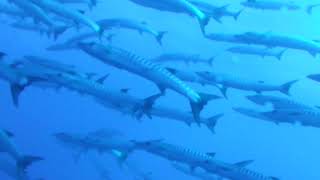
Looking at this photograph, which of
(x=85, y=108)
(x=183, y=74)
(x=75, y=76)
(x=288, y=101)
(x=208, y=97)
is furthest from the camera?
(x=85, y=108)

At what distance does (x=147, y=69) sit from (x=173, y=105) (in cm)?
897

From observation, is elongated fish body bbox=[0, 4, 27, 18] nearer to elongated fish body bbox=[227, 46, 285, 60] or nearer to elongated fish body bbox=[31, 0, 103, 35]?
elongated fish body bbox=[31, 0, 103, 35]

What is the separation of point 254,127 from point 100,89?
33.2 ft

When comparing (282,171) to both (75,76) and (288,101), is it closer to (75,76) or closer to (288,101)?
(288,101)

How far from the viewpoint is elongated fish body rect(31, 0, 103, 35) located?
681 centimetres

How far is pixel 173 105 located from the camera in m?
14.2

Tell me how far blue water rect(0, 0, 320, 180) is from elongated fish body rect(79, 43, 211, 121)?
7.89 m

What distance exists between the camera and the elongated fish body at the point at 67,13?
22.3 ft

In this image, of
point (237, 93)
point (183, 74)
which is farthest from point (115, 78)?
point (183, 74)

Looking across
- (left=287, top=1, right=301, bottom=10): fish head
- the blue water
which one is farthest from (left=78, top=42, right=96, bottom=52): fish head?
the blue water

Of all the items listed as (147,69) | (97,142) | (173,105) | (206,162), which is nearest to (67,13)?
(97,142)

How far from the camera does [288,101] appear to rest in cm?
675

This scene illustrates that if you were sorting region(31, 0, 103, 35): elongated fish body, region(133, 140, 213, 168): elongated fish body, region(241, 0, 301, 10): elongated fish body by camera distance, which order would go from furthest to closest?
region(241, 0, 301, 10): elongated fish body, region(31, 0, 103, 35): elongated fish body, region(133, 140, 213, 168): elongated fish body

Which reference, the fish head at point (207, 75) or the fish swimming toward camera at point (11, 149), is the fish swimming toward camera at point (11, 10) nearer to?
the fish head at point (207, 75)
